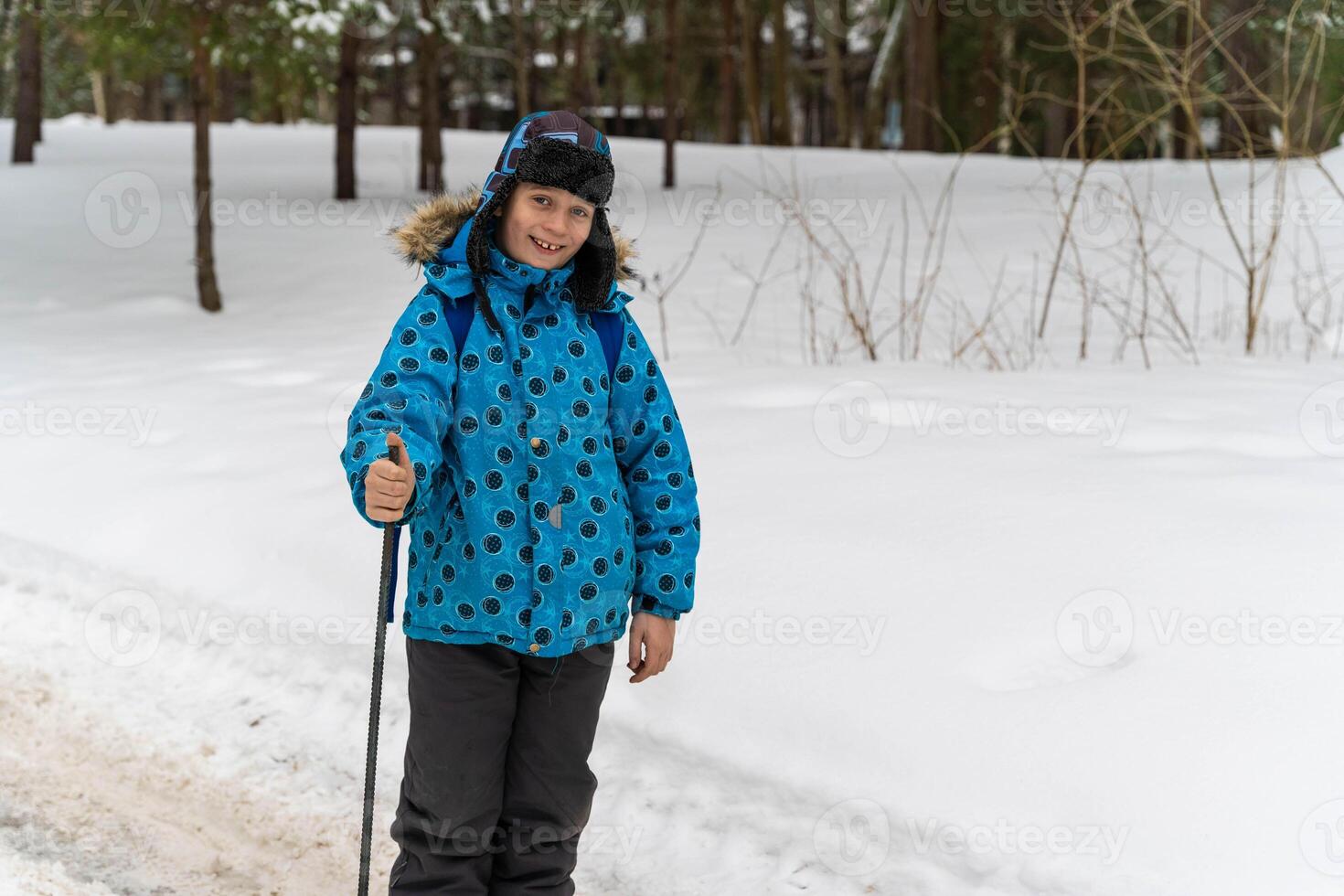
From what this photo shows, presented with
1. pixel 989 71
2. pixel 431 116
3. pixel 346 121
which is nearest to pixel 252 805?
pixel 346 121

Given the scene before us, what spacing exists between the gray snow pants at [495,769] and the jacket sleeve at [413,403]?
1.02 feet

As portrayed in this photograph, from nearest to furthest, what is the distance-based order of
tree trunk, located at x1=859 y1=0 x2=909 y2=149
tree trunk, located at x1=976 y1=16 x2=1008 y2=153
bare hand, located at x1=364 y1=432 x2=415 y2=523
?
bare hand, located at x1=364 y1=432 x2=415 y2=523 < tree trunk, located at x1=859 y1=0 x2=909 y2=149 < tree trunk, located at x1=976 y1=16 x2=1008 y2=153

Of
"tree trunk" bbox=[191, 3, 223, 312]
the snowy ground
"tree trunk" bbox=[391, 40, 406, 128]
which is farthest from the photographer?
"tree trunk" bbox=[391, 40, 406, 128]

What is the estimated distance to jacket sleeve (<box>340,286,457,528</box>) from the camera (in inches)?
74.5

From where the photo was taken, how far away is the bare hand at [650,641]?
2236 mm

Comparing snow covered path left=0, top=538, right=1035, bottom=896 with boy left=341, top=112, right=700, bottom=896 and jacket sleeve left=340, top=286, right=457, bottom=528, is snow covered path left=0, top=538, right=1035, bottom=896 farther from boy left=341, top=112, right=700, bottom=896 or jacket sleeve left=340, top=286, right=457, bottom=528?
jacket sleeve left=340, top=286, right=457, bottom=528

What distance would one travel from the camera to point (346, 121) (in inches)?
528

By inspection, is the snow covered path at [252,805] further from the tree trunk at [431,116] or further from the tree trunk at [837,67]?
the tree trunk at [837,67]

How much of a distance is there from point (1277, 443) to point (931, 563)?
5.15 ft

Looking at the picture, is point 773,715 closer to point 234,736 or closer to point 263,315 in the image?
point 234,736

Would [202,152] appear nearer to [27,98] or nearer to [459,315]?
[459,315]

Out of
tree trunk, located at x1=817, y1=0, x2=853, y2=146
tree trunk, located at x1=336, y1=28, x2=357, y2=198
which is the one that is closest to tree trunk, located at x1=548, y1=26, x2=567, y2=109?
tree trunk, located at x1=817, y1=0, x2=853, y2=146

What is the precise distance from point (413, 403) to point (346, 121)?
40.4ft

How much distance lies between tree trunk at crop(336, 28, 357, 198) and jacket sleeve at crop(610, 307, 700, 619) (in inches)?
471
